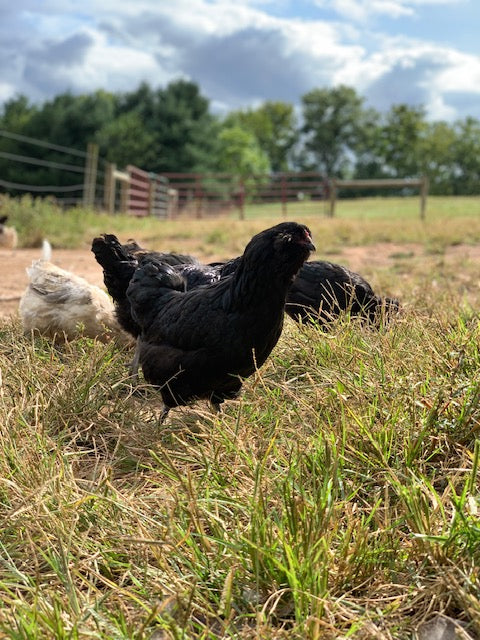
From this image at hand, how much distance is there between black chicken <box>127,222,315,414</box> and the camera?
2424 millimetres

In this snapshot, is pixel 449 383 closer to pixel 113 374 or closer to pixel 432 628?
pixel 432 628

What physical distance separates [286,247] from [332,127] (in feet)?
226

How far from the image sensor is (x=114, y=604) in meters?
1.46

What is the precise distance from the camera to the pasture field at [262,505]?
1.39m

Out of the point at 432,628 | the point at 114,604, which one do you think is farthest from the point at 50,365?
the point at 432,628

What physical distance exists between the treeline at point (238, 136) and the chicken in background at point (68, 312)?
10.7 m

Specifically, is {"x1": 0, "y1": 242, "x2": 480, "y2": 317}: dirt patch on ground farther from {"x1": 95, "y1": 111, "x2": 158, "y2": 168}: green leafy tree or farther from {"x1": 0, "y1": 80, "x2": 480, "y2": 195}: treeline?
{"x1": 95, "y1": 111, "x2": 158, "y2": 168}: green leafy tree

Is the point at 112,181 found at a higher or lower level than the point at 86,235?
higher

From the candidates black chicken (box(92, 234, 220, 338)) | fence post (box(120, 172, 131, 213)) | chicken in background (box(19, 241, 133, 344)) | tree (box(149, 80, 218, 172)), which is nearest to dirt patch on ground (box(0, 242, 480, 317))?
chicken in background (box(19, 241, 133, 344))

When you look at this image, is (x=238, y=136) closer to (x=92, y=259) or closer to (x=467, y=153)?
(x=467, y=153)

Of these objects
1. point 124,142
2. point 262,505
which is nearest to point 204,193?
point 124,142

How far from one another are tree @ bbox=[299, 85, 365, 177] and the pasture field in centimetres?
6502

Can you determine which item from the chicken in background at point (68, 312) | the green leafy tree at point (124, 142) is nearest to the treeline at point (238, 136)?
the green leafy tree at point (124, 142)

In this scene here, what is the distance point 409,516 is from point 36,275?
10.2 feet
